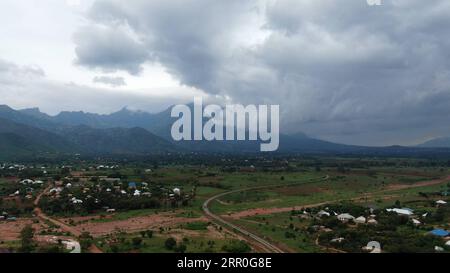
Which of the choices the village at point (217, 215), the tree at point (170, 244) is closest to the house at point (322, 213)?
the village at point (217, 215)

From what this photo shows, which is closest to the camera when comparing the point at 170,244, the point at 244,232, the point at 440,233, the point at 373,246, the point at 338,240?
the point at 373,246

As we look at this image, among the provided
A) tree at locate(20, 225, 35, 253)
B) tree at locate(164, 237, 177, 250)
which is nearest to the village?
tree at locate(164, 237, 177, 250)

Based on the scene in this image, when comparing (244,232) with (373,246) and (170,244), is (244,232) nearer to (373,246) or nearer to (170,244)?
(170,244)

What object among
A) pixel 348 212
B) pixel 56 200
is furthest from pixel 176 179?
pixel 348 212

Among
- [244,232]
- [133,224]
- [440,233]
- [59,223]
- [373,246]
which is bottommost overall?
[59,223]

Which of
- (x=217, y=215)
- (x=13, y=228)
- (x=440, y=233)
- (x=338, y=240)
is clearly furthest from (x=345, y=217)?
(x=13, y=228)

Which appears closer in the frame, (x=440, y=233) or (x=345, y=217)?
(x=440, y=233)

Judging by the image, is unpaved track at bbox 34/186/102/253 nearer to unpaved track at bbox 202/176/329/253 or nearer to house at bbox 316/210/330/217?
unpaved track at bbox 202/176/329/253

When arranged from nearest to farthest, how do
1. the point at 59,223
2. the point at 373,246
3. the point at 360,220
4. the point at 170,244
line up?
1. the point at 373,246
2. the point at 170,244
3. the point at 360,220
4. the point at 59,223

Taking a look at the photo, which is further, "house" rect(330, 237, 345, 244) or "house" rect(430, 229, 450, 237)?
"house" rect(430, 229, 450, 237)
